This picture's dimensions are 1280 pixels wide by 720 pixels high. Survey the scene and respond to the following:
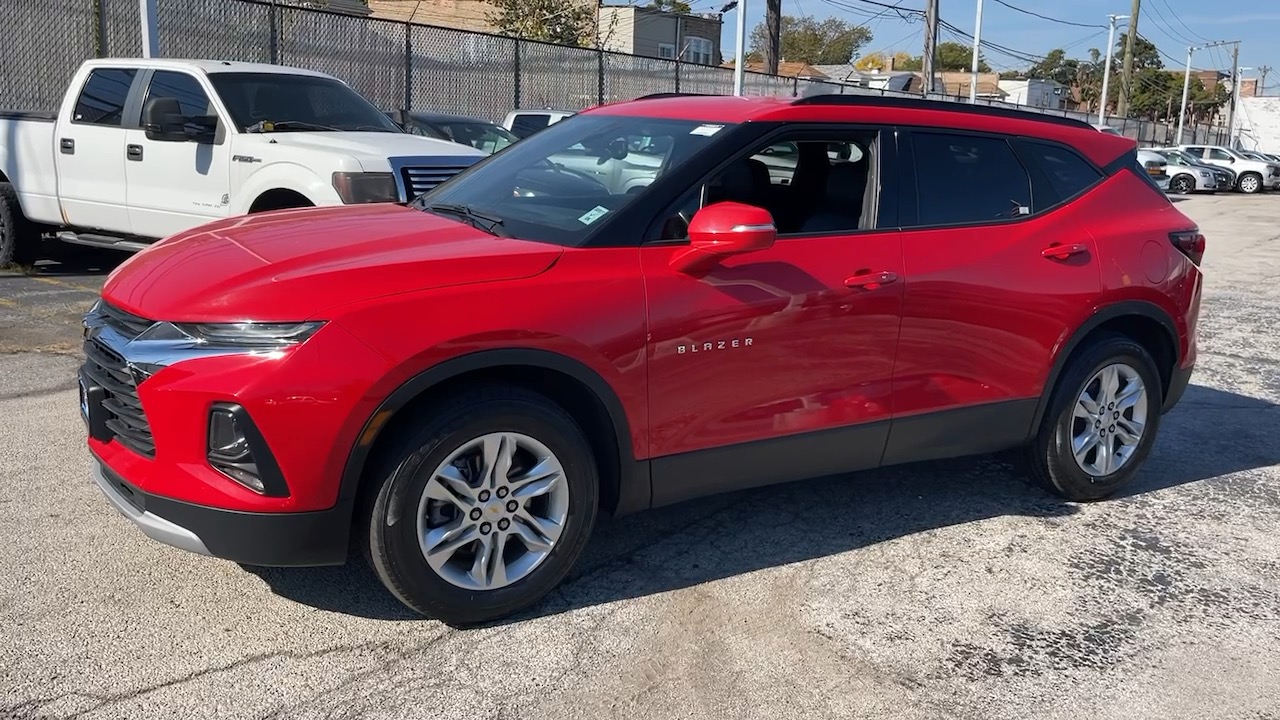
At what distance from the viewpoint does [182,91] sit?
8609mm

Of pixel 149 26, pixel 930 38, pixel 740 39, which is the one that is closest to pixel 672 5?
pixel 930 38

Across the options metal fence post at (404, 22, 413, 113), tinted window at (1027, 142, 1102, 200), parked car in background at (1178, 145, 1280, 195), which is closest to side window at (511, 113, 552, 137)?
Answer: metal fence post at (404, 22, 413, 113)

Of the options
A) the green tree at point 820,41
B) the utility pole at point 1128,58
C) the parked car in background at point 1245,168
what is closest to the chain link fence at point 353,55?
the parked car in background at point 1245,168

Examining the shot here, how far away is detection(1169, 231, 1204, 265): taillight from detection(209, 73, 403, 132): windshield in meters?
6.04

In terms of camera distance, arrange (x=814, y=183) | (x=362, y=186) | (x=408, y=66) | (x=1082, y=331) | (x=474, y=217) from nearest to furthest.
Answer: (x=474, y=217) → (x=814, y=183) → (x=1082, y=331) → (x=362, y=186) → (x=408, y=66)

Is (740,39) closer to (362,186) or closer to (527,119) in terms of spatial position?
(527,119)

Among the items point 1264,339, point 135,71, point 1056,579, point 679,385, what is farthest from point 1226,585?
point 135,71

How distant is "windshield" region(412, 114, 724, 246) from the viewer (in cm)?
397

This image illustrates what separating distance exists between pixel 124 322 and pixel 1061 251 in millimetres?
3757

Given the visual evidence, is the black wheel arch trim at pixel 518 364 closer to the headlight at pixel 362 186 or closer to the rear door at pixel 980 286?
the rear door at pixel 980 286

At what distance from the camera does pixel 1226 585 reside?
4340 millimetres

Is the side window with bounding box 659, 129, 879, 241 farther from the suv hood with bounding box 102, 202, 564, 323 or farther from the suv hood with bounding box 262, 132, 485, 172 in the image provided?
the suv hood with bounding box 262, 132, 485, 172

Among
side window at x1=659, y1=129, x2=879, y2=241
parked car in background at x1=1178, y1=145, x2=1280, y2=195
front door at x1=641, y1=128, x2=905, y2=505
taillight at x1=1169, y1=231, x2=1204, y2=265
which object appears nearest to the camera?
front door at x1=641, y1=128, x2=905, y2=505

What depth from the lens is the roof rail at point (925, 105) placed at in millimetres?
4418
